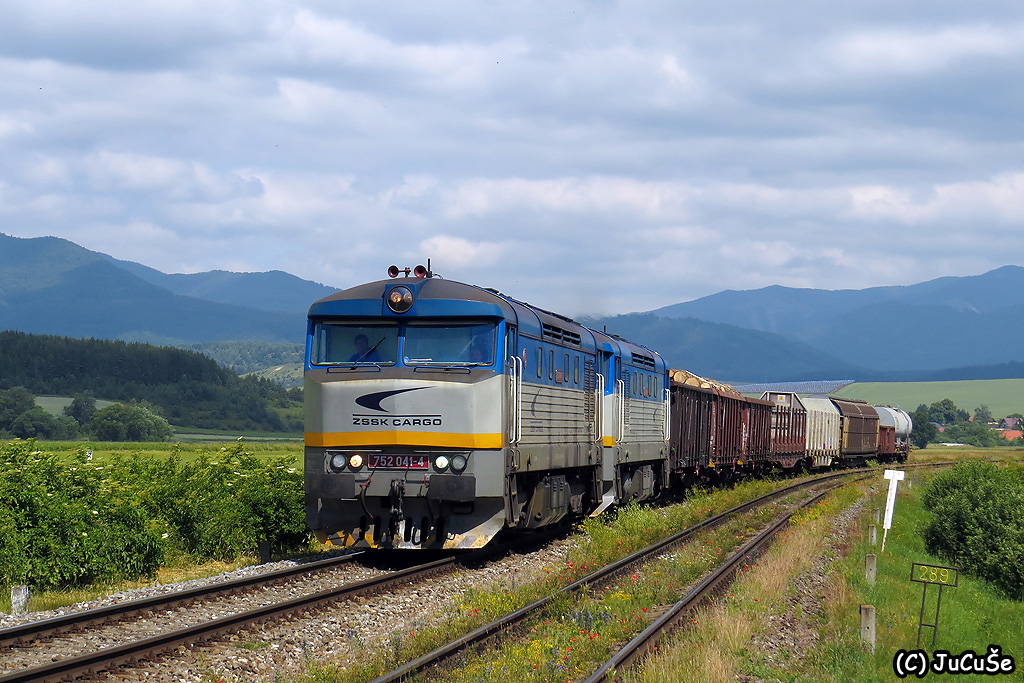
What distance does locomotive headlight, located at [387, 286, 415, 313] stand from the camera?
16.5 metres

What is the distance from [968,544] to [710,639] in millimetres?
13653

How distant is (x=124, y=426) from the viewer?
11519 centimetres

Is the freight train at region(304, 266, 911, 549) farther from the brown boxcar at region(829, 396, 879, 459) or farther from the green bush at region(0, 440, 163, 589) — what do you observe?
the brown boxcar at region(829, 396, 879, 459)

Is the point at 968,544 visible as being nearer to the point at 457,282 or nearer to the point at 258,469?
the point at 457,282

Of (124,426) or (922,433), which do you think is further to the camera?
(922,433)

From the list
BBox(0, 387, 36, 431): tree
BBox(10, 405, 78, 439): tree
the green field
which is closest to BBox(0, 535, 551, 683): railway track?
BBox(10, 405, 78, 439): tree

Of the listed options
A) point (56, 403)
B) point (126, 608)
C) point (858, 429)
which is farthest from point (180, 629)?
point (56, 403)

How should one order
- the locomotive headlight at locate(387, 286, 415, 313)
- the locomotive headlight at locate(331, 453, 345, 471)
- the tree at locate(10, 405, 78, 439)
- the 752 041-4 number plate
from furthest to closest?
the tree at locate(10, 405, 78, 439)
the locomotive headlight at locate(387, 286, 415, 313)
the locomotive headlight at locate(331, 453, 345, 471)
the 752 041-4 number plate

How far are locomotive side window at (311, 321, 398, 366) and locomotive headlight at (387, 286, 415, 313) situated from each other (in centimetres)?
33

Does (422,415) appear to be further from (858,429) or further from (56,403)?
(56,403)

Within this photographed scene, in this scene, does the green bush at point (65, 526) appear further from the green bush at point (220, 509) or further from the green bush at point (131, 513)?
the green bush at point (220, 509)

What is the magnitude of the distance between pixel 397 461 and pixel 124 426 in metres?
108

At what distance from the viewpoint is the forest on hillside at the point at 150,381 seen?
17500cm

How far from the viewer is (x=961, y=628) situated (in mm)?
15969
